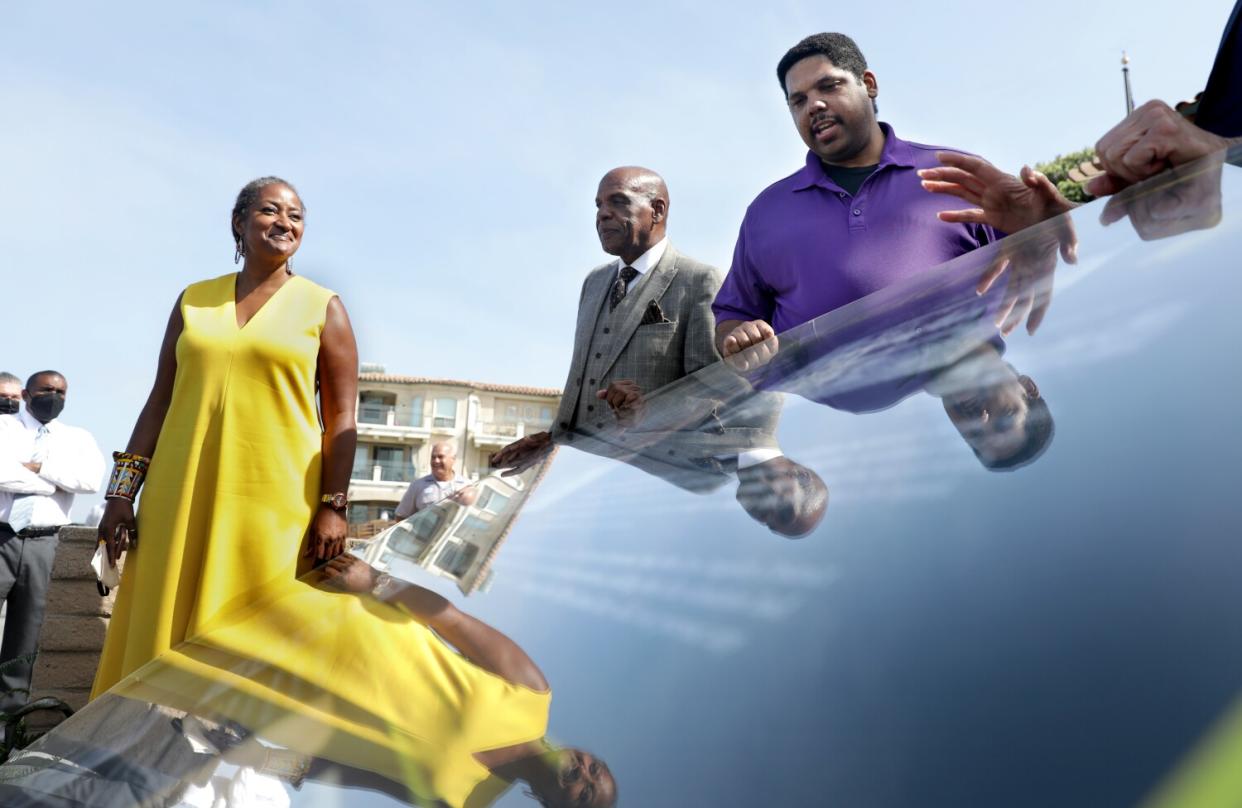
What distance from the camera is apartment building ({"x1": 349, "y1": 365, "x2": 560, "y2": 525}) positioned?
1692 inches

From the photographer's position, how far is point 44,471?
4027 millimetres

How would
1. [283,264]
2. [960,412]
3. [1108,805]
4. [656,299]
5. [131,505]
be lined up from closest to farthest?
[1108,805] → [960,412] → [131,505] → [283,264] → [656,299]

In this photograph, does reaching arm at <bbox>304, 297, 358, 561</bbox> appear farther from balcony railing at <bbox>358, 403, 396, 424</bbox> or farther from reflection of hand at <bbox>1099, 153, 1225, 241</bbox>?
balcony railing at <bbox>358, 403, 396, 424</bbox>

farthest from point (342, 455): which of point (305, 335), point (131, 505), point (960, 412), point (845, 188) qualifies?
point (960, 412)

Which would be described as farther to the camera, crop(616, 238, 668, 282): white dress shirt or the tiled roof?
the tiled roof

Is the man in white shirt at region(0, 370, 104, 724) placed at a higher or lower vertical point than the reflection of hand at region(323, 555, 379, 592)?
lower

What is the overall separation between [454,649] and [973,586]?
309 millimetres

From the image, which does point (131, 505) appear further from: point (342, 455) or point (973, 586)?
point (973, 586)

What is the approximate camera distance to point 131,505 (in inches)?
85.9

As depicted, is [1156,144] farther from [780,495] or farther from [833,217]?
[833,217]

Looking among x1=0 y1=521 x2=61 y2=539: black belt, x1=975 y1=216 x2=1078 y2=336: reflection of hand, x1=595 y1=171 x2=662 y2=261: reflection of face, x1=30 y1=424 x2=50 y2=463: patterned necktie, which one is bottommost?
x1=0 y1=521 x2=61 y2=539: black belt

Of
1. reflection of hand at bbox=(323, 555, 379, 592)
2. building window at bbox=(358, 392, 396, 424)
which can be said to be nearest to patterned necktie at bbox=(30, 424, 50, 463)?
reflection of hand at bbox=(323, 555, 379, 592)

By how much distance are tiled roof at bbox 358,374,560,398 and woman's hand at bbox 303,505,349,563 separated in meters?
40.7

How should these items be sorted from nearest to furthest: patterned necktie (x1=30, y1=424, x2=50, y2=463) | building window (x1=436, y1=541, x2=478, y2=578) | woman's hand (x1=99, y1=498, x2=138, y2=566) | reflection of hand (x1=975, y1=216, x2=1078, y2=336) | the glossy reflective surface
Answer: the glossy reflective surface → reflection of hand (x1=975, y1=216, x2=1078, y2=336) → building window (x1=436, y1=541, x2=478, y2=578) → woman's hand (x1=99, y1=498, x2=138, y2=566) → patterned necktie (x1=30, y1=424, x2=50, y2=463)
